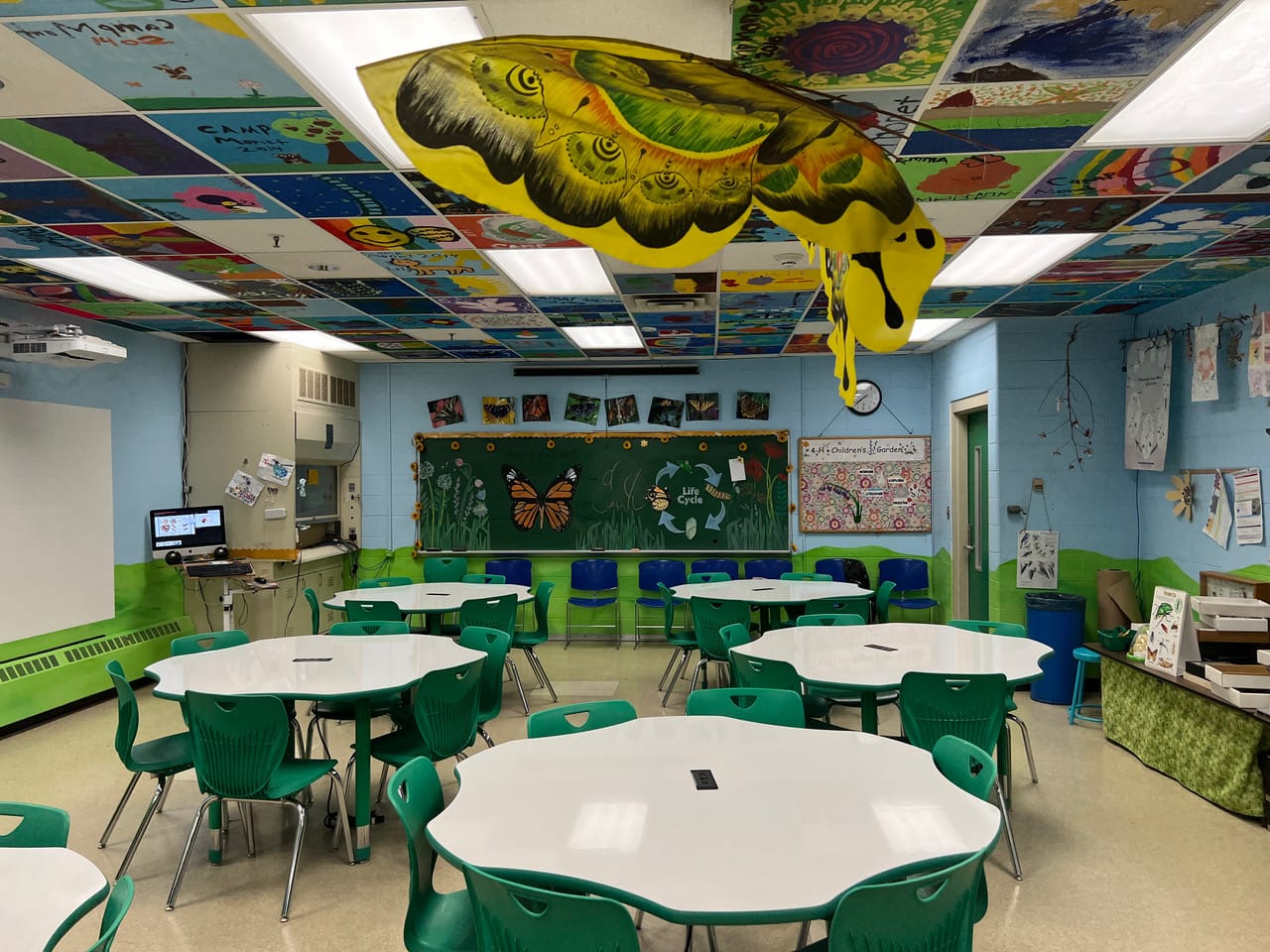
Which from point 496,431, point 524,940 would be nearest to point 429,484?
point 496,431

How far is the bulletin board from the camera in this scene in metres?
8.09

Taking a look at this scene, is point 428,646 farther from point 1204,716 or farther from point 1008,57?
point 1204,716

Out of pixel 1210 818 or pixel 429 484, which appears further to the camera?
pixel 429 484

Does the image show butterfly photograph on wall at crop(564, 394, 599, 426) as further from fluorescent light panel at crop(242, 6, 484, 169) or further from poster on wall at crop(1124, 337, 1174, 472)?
fluorescent light panel at crop(242, 6, 484, 169)

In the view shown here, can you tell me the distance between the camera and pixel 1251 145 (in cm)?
307

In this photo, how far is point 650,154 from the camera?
165 cm

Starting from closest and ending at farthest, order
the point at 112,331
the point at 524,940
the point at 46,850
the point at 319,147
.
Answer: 1. the point at 524,940
2. the point at 46,850
3. the point at 319,147
4. the point at 112,331

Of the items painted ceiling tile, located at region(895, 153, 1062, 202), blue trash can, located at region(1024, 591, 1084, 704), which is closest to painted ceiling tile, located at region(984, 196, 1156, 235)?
painted ceiling tile, located at region(895, 153, 1062, 202)

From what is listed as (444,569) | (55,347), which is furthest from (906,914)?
(444,569)

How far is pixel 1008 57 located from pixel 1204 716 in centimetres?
349

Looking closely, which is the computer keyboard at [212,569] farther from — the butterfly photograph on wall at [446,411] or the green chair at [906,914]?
the green chair at [906,914]

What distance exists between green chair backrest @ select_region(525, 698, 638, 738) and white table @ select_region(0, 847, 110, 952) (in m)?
1.28

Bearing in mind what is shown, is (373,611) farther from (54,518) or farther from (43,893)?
(43,893)

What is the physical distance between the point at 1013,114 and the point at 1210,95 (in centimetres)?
63
